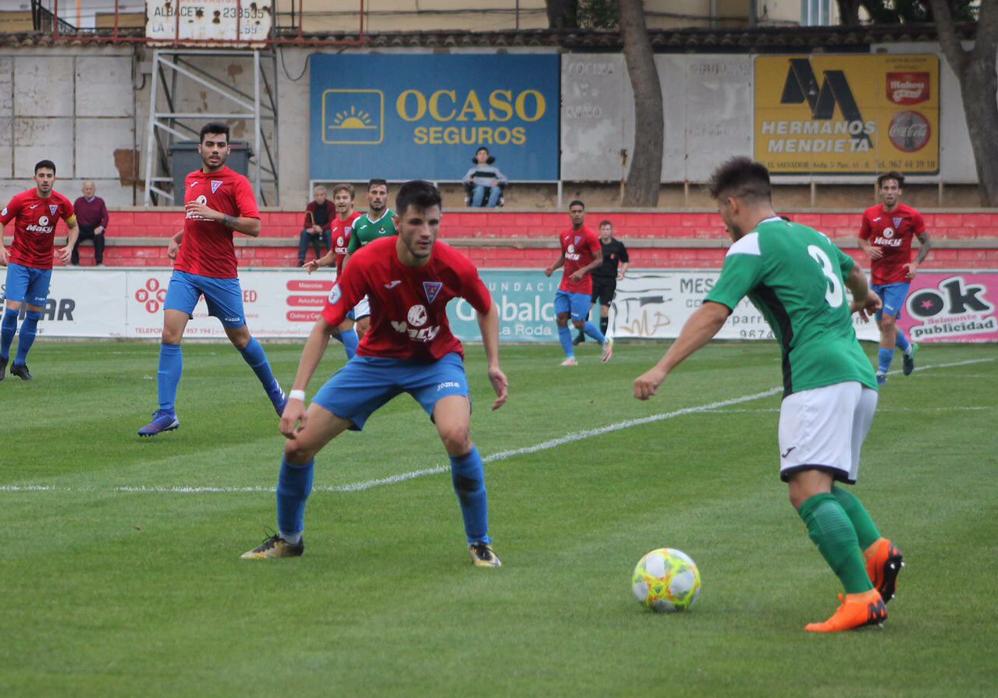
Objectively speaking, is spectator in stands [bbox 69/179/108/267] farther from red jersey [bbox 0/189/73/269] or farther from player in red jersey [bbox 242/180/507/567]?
player in red jersey [bbox 242/180/507/567]

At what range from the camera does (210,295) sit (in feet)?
45.1

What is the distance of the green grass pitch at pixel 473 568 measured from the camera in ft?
19.5

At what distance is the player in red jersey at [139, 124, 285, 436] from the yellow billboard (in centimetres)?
2516

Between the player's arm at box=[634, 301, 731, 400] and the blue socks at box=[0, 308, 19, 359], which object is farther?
the blue socks at box=[0, 308, 19, 359]

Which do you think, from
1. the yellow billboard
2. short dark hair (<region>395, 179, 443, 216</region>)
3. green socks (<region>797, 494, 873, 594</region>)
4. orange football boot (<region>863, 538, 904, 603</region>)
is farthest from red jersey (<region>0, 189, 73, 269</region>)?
the yellow billboard

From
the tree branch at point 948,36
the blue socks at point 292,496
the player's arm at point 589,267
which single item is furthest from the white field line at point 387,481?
the tree branch at point 948,36

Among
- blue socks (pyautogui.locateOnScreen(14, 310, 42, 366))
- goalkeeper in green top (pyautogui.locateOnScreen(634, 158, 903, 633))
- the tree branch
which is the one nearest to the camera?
goalkeeper in green top (pyautogui.locateOnScreen(634, 158, 903, 633))

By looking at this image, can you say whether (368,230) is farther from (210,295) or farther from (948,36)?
(948,36)

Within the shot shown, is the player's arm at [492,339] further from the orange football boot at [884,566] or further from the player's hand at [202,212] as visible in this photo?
the player's hand at [202,212]

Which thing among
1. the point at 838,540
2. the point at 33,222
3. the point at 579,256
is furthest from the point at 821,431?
the point at 579,256

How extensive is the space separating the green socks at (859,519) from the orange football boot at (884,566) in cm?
4

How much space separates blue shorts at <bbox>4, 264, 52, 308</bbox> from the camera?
19.0 meters

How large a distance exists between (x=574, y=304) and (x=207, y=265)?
434 inches

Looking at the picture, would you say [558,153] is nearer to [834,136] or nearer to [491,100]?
[491,100]
